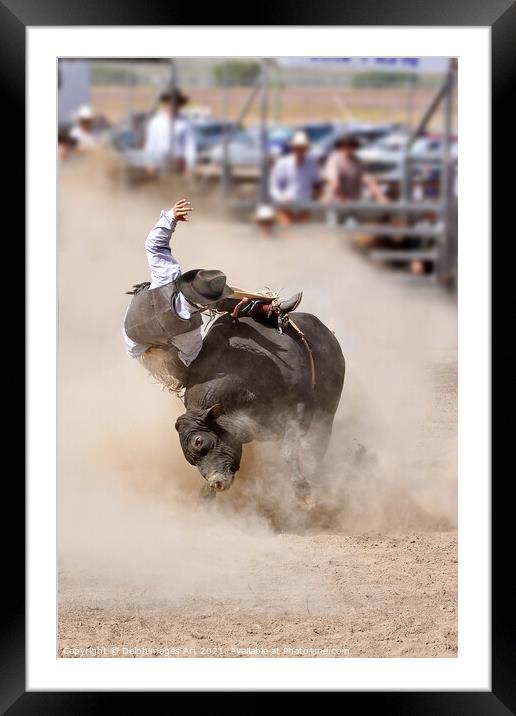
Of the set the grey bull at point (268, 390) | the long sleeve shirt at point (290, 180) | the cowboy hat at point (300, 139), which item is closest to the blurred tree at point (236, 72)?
the cowboy hat at point (300, 139)

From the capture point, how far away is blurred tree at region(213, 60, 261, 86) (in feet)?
26.6

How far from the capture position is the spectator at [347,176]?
27.4ft

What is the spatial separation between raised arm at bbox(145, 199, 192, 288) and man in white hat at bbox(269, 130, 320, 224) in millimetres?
673

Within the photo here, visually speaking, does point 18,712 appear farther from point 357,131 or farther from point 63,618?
point 357,131

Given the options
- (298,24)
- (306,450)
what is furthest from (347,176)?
(306,450)

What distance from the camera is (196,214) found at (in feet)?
27.6

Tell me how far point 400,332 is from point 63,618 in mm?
3191

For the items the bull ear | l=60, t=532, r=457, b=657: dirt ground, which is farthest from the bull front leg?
the bull ear

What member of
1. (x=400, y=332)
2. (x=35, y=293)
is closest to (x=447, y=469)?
(x=400, y=332)

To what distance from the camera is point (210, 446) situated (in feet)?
27.2

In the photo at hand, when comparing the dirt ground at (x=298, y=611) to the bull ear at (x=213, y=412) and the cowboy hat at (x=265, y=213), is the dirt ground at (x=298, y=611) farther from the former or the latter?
the cowboy hat at (x=265, y=213)

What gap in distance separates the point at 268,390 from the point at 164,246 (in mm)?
1301

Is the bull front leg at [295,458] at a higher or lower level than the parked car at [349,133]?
lower

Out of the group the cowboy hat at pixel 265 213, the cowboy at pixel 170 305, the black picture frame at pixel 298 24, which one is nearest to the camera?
the black picture frame at pixel 298 24
